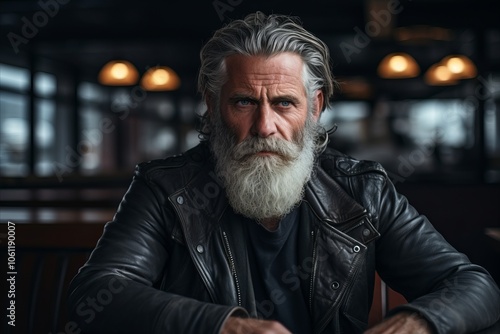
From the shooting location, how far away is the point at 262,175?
5.39 feet

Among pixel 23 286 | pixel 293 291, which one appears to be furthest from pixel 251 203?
pixel 23 286

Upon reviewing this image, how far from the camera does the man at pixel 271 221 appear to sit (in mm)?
1564

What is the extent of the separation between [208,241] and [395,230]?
0.52 metres

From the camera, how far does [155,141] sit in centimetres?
1981

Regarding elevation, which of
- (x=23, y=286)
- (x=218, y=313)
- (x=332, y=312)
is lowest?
(x=23, y=286)

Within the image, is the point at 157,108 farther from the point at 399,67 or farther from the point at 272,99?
the point at 272,99

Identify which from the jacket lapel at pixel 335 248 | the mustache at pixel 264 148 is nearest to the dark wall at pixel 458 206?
the jacket lapel at pixel 335 248

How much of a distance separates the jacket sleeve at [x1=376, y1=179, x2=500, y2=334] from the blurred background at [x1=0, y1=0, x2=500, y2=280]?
490 mm

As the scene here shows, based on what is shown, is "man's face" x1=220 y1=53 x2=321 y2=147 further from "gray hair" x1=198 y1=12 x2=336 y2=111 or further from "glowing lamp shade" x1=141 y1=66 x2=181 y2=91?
"glowing lamp shade" x1=141 y1=66 x2=181 y2=91

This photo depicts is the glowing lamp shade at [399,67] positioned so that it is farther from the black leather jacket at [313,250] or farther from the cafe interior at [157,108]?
the black leather jacket at [313,250]

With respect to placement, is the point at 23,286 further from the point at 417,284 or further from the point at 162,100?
the point at 162,100

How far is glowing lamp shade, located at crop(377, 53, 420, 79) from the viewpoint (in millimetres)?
7973

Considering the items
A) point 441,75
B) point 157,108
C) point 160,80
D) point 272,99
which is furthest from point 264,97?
point 157,108

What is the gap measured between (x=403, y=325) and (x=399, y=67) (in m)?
7.08
